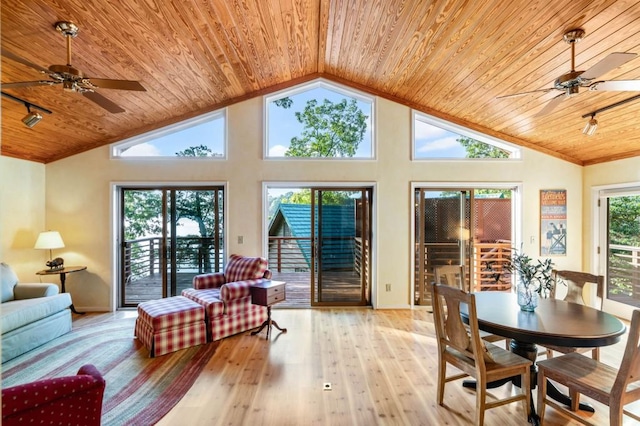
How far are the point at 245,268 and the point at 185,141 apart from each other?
2.25 metres

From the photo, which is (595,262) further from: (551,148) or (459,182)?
(459,182)

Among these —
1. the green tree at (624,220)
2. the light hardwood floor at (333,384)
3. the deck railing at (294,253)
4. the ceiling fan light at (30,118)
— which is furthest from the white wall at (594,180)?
the ceiling fan light at (30,118)

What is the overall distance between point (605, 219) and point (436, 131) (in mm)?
2834

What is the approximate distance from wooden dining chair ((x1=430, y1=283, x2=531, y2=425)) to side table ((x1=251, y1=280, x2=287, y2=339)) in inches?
82.0

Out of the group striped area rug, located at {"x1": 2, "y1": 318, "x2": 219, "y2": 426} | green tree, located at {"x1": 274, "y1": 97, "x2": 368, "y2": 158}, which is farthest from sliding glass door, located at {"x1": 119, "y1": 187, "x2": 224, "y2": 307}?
green tree, located at {"x1": 274, "y1": 97, "x2": 368, "y2": 158}

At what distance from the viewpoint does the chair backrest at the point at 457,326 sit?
94.6 inches

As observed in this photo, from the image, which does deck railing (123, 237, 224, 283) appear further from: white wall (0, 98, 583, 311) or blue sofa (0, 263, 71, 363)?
blue sofa (0, 263, 71, 363)

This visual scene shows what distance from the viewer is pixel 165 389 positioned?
9.86 ft

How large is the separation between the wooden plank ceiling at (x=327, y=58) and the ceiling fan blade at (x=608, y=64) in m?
0.54

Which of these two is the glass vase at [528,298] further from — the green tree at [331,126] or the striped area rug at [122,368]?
the green tree at [331,126]

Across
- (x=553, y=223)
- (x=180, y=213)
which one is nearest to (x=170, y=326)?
(x=180, y=213)

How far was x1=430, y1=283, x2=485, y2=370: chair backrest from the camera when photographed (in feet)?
7.88

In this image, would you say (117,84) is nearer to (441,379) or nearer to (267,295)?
(267,295)

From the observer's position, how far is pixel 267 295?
409 centimetres
